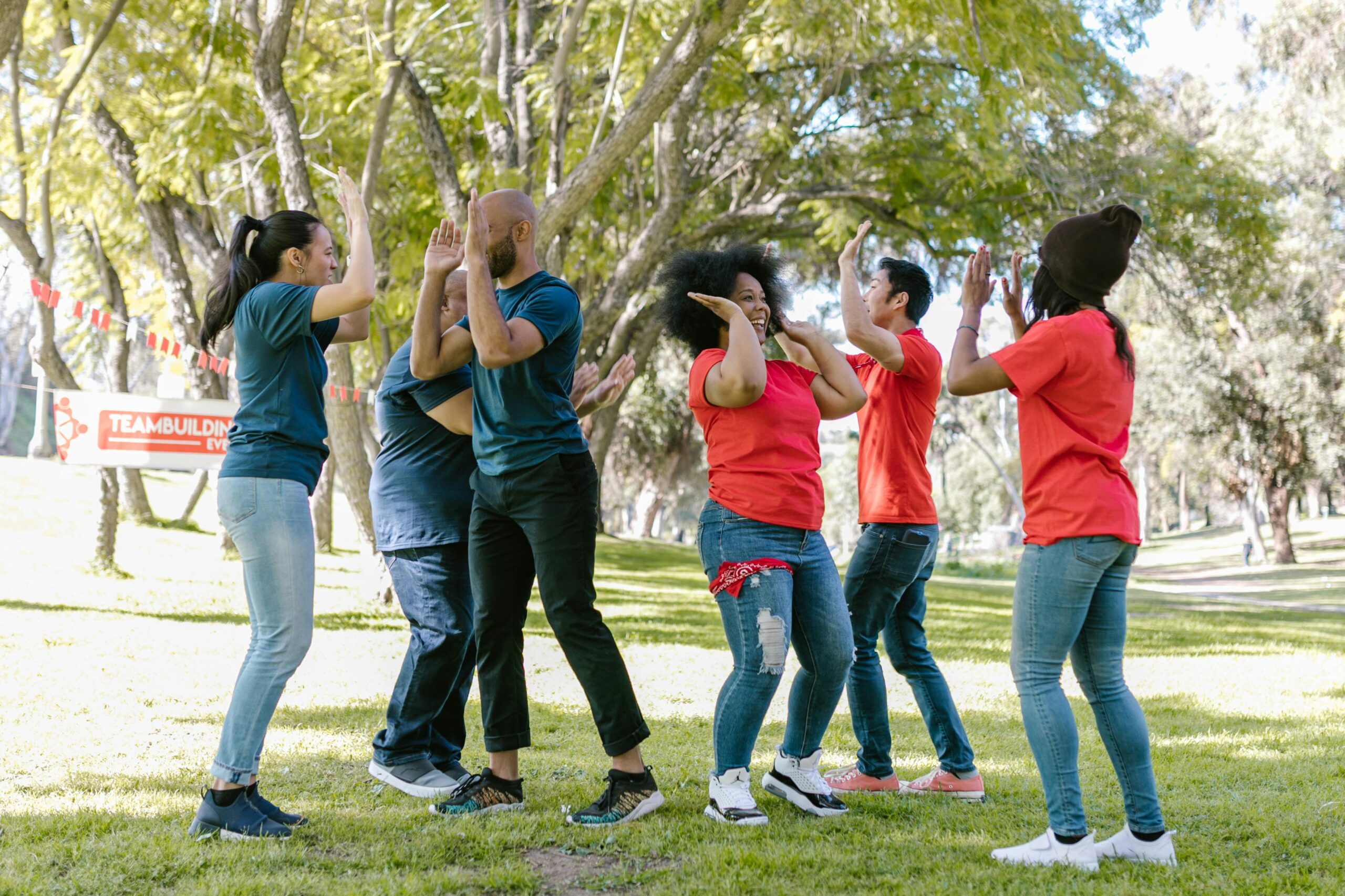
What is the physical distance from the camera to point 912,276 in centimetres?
466

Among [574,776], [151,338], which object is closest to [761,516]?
[574,776]

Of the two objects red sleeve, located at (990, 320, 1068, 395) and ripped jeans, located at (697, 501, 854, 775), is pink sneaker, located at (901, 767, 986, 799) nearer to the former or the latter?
ripped jeans, located at (697, 501, 854, 775)

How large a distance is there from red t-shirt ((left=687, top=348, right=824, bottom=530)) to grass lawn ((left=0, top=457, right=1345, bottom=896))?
109 centimetres

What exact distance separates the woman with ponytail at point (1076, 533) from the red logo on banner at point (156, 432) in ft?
31.0

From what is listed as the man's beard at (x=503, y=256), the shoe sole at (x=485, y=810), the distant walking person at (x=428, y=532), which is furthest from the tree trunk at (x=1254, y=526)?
the man's beard at (x=503, y=256)

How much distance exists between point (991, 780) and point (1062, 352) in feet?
7.16

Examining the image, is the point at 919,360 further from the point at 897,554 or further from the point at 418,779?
the point at 418,779

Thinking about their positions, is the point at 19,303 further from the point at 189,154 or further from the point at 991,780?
the point at 991,780

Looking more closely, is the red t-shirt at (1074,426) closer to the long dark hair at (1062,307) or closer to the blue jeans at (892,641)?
the long dark hair at (1062,307)

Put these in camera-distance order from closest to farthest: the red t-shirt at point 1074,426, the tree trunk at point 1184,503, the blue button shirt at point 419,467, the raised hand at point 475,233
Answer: the red t-shirt at point 1074,426 → the raised hand at point 475,233 → the blue button shirt at point 419,467 → the tree trunk at point 1184,503

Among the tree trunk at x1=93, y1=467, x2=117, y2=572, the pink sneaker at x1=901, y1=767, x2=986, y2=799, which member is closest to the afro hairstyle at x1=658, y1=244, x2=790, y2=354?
the pink sneaker at x1=901, y1=767, x2=986, y2=799

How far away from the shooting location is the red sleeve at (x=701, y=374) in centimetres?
406

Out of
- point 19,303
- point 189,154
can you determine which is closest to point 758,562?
point 189,154

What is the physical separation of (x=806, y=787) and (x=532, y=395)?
1.71 metres
